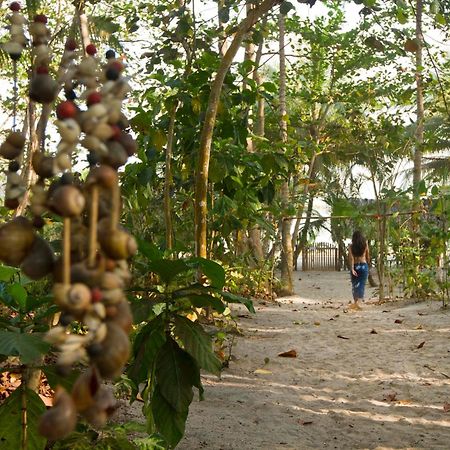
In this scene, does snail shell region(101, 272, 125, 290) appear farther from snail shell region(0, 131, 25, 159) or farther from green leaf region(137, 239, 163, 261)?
green leaf region(137, 239, 163, 261)

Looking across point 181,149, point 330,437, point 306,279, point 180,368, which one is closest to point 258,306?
point 181,149

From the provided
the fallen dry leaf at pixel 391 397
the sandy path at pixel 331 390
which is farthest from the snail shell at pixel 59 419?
the fallen dry leaf at pixel 391 397

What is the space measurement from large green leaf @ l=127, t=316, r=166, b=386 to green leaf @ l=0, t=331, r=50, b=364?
2.37ft

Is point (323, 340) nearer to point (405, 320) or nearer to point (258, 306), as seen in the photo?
point (405, 320)

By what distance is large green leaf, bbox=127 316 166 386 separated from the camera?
6.79ft

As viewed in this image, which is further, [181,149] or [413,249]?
[413,249]

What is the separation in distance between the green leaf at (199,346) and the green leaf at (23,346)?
0.64 metres

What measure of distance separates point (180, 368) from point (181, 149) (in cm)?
455

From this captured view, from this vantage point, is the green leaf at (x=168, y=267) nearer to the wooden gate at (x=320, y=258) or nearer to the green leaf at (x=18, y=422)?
the green leaf at (x=18, y=422)

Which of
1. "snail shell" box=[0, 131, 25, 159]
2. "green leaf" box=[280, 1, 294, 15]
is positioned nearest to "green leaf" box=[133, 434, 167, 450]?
"snail shell" box=[0, 131, 25, 159]

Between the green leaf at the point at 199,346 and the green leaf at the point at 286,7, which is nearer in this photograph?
the green leaf at the point at 199,346

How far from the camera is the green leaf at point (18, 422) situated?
1.55m

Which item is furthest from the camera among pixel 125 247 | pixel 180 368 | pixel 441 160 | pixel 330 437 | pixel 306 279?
pixel 441 160

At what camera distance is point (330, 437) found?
387 centimetres
